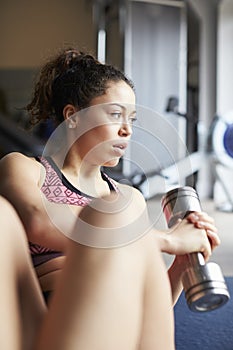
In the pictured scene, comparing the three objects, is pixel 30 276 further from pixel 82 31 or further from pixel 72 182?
pixel 82 31

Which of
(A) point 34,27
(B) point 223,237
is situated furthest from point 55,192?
(A) point 34,27

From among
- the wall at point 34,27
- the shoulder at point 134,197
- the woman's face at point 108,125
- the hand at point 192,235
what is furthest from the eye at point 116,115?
the wall at point 34,27

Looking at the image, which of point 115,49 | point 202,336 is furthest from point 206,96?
point 202,336

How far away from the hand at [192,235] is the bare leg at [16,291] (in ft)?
0.63

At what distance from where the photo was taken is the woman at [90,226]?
0.57 m

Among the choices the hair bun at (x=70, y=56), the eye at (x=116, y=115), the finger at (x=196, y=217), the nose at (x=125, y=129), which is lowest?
the finger at (x=196, y=217)

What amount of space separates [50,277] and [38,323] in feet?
0.62

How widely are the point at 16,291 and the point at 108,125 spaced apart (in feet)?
1.31

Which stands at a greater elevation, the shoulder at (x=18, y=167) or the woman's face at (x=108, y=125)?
the woman's face at (x=108, y=125)

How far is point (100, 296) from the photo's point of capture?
22.6 inches

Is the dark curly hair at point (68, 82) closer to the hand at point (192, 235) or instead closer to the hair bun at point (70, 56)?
the hair bun at point (70, 56)

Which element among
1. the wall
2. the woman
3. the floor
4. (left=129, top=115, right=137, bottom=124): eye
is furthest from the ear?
the wall

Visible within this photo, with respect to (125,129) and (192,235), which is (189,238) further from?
(125,129)

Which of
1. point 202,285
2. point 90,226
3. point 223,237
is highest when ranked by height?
point 90,226
